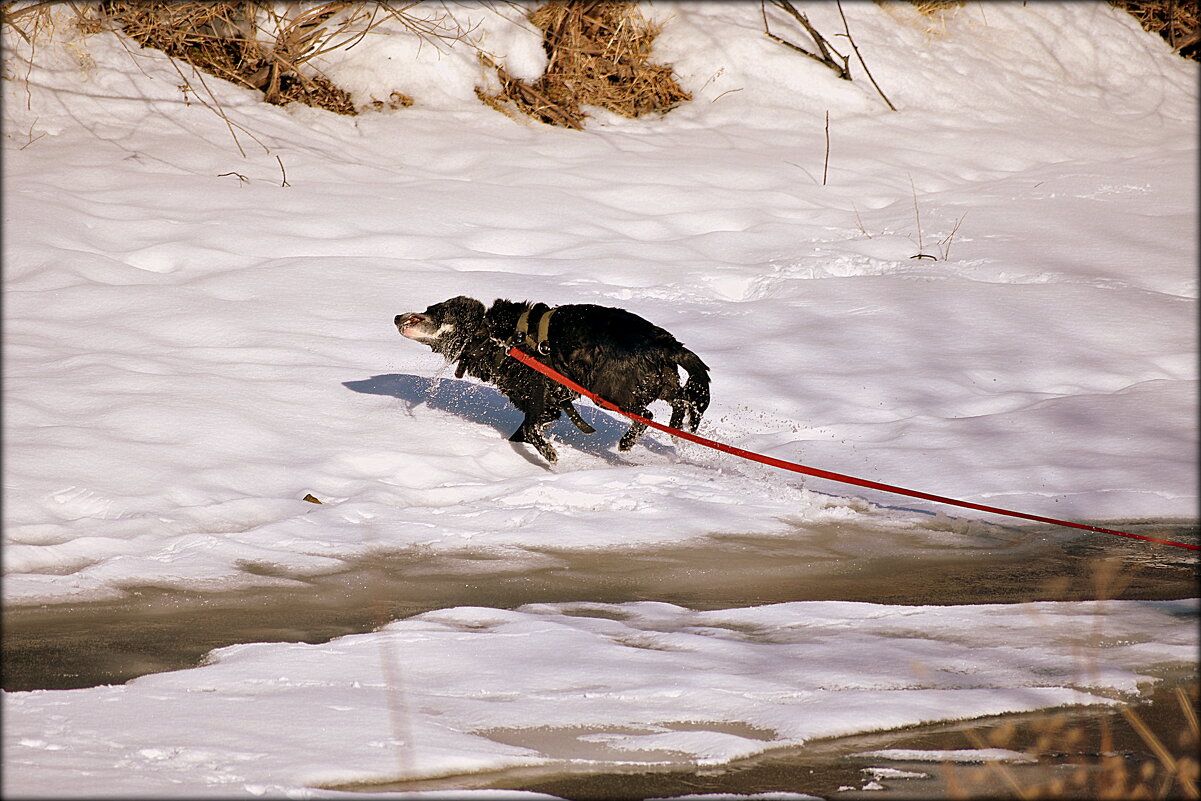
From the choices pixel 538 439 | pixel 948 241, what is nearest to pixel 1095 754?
pixel 538 439

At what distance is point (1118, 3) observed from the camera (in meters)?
14.6

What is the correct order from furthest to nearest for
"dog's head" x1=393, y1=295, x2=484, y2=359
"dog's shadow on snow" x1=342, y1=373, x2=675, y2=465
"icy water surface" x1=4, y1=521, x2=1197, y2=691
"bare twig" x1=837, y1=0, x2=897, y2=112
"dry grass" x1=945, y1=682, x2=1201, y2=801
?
"bare twig" x1=837, y1=0, x2=897, y2=112 → "dog's shadow on snow" x1=342, y1=373, x2=675, y2=465 → "dog's head" x1=393, y1=295, x2=484, y2=359 → "icy water surface" x1=4, y1=521, x2=1197, y2=691 → "dry grass" x1=945, y1=682, x2=1201, y2=801

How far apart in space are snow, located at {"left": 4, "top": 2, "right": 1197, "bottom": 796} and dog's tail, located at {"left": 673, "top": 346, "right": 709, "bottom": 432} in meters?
0.25

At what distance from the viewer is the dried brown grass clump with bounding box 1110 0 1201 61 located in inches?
569

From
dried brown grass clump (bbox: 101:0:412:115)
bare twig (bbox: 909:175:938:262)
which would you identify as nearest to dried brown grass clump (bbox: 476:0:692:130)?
dried brown grass clump (bbox: 101:0:412:115)

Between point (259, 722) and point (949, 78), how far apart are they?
473 inches

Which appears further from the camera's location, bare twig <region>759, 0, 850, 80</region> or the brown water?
bare twig <region>759, 0, 850, 80</region>

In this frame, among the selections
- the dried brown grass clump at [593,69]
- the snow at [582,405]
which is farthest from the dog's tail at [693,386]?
the dried brown grass clump at [593,69]

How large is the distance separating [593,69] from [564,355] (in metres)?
7.52

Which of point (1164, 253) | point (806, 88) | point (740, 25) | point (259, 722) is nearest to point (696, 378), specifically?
point (259, 722)

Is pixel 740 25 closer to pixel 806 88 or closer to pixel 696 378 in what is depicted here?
pixel 806 88

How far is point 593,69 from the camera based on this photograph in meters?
11.7

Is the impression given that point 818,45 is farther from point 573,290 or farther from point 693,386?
point 693,386

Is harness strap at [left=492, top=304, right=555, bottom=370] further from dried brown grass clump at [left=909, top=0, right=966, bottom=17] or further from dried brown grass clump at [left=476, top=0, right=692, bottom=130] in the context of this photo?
dried brown grass clump at [left=909, top=0, right=966, bottom=17]
